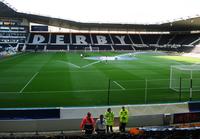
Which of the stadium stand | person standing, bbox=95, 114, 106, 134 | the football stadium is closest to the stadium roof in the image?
the stadium stand

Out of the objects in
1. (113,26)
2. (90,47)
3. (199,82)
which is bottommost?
(199,82)

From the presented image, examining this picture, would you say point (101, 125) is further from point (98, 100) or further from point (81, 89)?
point (81, 89)

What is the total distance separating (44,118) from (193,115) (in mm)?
7499

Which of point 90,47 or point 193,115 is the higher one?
point 90,47

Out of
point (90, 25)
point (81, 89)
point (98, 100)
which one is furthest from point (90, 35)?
point (98, 100)

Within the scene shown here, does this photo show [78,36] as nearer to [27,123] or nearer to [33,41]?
[33,41]

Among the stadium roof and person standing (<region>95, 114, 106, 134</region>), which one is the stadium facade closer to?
the stadium roof

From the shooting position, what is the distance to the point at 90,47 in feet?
311

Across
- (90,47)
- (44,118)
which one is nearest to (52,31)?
(90,47)

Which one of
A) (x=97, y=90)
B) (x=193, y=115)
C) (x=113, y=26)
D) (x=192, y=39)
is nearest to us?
(x=193, y=115)

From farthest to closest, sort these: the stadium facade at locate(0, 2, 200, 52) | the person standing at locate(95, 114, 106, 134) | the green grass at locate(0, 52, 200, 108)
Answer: the stadium facade at locate(0, 2, 200, 52) < the green grass at locate(0, 52, 200, 108) < the person standing at locate(95, 114, 106, 134)

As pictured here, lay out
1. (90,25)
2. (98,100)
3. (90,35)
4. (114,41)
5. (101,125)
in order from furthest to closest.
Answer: (90,35), (114,41), (90,25), (98,100), (101,125)

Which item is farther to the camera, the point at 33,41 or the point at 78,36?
the point at 78,36

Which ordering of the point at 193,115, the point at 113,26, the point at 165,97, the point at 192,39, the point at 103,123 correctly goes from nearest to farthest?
the point at 103,123 < the point at 193,115 < the point at 165,97 < the point at 192,39 < the point at 113,26
